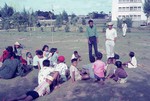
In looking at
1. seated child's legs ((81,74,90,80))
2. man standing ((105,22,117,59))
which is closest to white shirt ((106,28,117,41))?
man standing ((105,22,117,59))

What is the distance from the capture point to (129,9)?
60.9 m

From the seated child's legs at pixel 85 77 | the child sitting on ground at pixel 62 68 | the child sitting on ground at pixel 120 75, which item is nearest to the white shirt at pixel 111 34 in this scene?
the child sitting on ground at pixel 120 75

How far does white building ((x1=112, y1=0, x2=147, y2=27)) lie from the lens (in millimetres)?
59781

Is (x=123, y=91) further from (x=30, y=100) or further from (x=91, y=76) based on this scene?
(x=30, y=100)

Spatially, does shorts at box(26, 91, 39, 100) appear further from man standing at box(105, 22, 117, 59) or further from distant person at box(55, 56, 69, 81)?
man standing at box(105, 22, 117, 59)

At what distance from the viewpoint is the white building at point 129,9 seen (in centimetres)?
5978

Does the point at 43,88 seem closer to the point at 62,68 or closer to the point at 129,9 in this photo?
the point at 62,68

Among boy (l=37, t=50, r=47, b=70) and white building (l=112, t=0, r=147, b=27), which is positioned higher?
white building (l=112, t=0, r=147, b=27)

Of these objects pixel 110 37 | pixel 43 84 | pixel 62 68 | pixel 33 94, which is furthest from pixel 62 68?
pixel 110 37

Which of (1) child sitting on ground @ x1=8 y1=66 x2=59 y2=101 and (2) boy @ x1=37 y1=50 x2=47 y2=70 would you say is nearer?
(1) child sitting on ground @ x1=8 y1=66 x2=59 y2=101

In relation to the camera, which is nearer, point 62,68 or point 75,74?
point 75,74

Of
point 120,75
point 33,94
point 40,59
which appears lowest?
point 33,94

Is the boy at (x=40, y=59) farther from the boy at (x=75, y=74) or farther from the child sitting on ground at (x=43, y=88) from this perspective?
the child sitting on ground at (x=43, y=88)

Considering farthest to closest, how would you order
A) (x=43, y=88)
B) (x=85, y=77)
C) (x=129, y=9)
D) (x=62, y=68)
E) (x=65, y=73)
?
(x=129, y=9) → (x=65, y=73) → (x=85, y=77) → (x=62, y=68) → (x=43, y=88)
